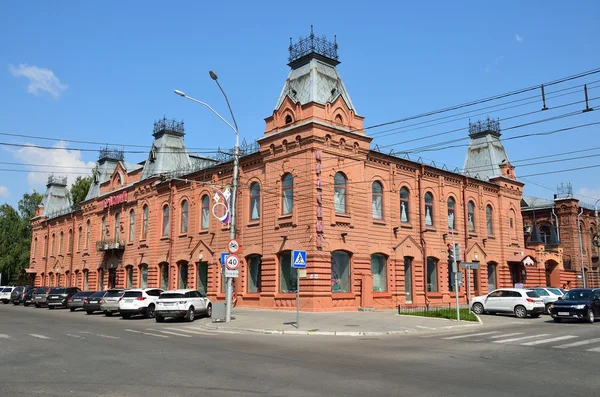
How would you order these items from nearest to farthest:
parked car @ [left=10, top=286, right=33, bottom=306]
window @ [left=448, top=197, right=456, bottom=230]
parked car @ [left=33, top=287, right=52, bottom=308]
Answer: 1. window @ [left=448, top=197, right=456, bottom=230]
2. parked car @ [left=33, top=287, right=52, bottom=308]
3. parked car @ [left=10, top=286, right=33, bottom=306]

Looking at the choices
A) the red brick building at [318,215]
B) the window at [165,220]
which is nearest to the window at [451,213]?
the red brick building at [318,215]

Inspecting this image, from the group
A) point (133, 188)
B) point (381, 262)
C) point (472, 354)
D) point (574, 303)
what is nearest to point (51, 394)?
point (472, 354)

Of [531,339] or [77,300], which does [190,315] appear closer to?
[77,300]

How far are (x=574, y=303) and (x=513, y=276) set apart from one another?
71.5 ft

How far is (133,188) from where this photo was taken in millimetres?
45594

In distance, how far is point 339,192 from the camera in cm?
3041

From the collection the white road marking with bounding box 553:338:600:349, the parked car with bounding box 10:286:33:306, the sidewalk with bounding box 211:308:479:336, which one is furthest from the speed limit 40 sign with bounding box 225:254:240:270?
the parked car with bounding box 10:286:33:306

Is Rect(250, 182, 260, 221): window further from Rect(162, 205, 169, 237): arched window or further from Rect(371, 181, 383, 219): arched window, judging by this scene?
Rect(162, 205, 169, 237): arched window

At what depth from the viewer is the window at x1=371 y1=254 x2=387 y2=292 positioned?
3177cm

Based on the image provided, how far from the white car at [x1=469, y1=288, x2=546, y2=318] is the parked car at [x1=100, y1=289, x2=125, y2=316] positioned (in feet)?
65.3

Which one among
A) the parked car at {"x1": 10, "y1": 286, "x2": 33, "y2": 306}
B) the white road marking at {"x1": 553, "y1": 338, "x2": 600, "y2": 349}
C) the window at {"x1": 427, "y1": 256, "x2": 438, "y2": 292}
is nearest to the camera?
the white road marking at {"x1": 553, "y1": 338, "x2": 600, "y2": 349}

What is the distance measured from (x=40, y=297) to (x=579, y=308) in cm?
3623

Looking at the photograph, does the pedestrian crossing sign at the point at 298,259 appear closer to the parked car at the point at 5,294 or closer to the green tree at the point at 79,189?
the parked car at the point at 5,294

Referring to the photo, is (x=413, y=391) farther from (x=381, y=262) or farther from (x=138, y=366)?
(x=381, y=262)
